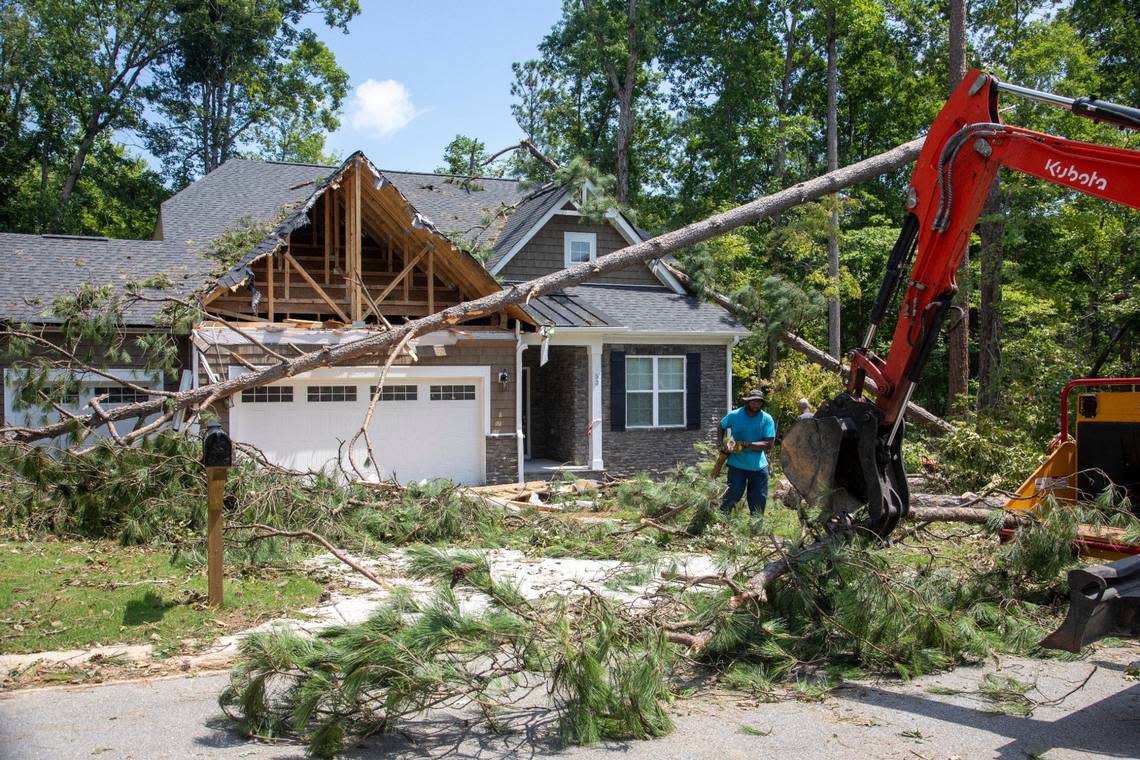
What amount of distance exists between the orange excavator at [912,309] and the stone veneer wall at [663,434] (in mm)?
11034

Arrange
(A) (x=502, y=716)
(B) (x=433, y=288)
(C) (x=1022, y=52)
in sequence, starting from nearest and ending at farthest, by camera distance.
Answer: (A) (x=502, y=716)
(B) (x=433, y=288)
(C) (x=1022, y=52)

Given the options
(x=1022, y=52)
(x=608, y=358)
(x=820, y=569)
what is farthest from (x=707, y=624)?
(x=1022, y=52)

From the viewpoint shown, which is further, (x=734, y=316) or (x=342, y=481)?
(x=734, y=316)

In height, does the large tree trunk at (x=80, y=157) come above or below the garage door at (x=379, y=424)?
above

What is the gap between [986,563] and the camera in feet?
24.8

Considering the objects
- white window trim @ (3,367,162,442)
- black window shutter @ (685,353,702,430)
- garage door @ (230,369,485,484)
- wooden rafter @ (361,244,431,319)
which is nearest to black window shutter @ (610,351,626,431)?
black window shutter @ (685,353,702,430)

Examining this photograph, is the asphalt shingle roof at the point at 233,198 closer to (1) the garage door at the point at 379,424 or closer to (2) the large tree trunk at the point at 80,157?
(1) the garage door at the point at 379,424

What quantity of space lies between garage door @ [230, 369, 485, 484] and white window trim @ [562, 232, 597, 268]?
178 inches

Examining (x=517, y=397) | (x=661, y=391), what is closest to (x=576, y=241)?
(x=661, y=391)

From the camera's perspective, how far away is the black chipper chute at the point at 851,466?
251 inches

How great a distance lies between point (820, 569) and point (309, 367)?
7106 mm

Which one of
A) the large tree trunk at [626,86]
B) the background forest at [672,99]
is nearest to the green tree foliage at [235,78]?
the background forest at [672,99]

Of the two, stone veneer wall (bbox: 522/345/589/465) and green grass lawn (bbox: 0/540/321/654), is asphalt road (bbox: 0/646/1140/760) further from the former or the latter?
stone veneer wall (bbox: 522/345/589/465)

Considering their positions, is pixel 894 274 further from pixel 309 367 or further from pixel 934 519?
pixel 309 367
